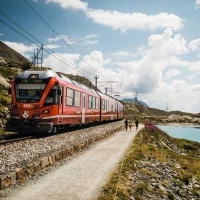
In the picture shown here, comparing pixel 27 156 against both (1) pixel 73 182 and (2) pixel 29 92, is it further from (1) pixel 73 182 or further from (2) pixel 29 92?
(2) pixel 29 92

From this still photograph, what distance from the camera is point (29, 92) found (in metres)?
20.5

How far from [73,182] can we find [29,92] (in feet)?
37.5

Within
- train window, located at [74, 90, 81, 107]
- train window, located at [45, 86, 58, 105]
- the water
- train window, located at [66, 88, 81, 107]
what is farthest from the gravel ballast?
the water

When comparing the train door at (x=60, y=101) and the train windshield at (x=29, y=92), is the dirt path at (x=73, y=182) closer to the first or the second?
the train windshield at (x=29, y=92)

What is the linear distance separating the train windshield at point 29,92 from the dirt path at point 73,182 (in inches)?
259

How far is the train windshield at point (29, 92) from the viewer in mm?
20109

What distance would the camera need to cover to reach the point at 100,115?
39594 mm

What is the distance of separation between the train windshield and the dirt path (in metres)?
6.59

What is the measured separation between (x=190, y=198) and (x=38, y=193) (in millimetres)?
8642

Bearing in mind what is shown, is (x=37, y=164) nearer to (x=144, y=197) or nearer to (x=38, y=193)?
(x=38, y=193)

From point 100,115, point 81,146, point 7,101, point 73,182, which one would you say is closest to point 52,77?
point 81,146

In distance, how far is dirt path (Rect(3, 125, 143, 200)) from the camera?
893 cm

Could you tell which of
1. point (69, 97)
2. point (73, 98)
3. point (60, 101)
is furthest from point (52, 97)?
point (73, 98)

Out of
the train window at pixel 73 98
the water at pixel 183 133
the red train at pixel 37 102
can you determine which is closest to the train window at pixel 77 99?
the train window at pixel 73 98
